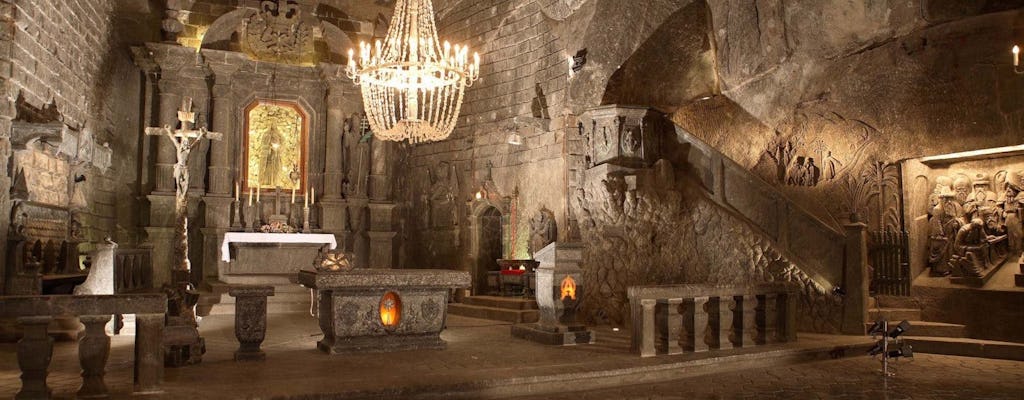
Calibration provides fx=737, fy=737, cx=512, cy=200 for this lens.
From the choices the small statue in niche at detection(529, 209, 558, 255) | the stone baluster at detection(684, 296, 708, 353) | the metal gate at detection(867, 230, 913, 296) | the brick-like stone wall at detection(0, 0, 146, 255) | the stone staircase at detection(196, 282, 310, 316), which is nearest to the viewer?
the stone baluster at detection(684, 296, 708, 353)

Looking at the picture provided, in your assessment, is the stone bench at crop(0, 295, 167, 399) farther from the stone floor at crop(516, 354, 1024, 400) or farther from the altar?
the altar

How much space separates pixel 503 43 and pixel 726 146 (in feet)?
15.7

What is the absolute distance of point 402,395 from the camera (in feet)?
19.0

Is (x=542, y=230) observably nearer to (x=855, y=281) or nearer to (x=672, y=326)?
(x=855, y=281)

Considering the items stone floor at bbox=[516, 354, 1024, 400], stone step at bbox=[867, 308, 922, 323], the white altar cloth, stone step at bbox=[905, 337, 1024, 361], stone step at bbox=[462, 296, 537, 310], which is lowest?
stone floor at bbox=[516, 354, 1024, 400]

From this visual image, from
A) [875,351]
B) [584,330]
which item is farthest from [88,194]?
[875,351]

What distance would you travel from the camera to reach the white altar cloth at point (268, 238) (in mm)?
13242

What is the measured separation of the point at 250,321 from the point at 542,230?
6.71 metres

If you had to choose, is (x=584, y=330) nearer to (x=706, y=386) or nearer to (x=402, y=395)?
(x=706, y=386)

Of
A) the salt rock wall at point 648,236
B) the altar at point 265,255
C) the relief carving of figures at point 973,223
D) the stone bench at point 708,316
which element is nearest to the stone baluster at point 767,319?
the stone bench at point 708,316

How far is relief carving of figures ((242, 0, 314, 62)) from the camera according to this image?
1548 cm

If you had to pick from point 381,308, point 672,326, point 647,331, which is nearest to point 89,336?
point 381,308

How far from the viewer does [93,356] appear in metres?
5.22

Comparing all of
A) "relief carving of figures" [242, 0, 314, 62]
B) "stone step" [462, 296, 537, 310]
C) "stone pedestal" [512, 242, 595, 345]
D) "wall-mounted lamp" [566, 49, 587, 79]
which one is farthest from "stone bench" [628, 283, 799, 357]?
"relief carving of figures" [242, 0, 314, 62]
